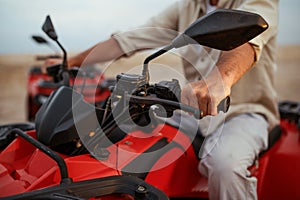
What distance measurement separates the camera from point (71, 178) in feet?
3.56

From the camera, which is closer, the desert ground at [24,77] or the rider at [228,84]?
the rider at [228,84]

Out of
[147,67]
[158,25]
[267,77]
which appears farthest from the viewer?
[158,25]

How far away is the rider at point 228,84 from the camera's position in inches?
53.4

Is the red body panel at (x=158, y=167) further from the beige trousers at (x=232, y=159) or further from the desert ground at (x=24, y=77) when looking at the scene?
the desert ground at (x=24, y=77)

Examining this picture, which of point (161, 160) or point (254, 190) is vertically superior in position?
point (161, 160)

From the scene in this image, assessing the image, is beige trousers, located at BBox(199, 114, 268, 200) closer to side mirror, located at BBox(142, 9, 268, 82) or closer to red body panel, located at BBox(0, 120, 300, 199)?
red body panel, located at BBox(0, 120, 300, 199)

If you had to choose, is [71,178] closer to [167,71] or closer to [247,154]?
[167,71]

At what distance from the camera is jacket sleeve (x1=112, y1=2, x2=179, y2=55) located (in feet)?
7.00

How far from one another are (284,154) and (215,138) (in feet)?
1.28

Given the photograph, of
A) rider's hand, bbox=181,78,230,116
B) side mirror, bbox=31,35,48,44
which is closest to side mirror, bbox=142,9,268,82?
rider's hand, bbox=181,78,230,116

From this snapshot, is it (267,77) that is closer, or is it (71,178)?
(71,178)

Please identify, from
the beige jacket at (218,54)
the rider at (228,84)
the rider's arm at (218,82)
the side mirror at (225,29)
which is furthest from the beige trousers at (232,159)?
the side mirror at (225,29)

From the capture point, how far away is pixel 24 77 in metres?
11.3

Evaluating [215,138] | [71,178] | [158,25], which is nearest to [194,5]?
[158,25]
